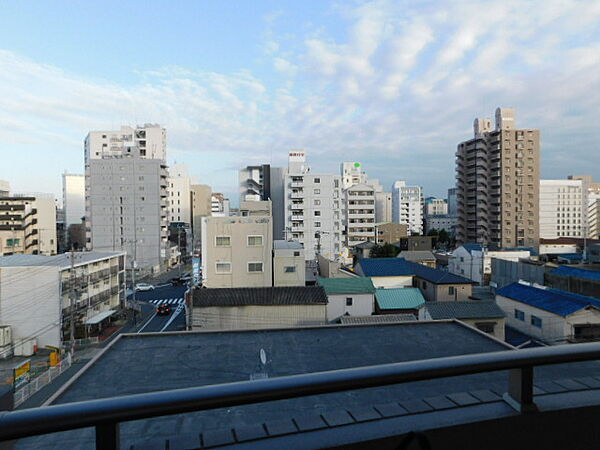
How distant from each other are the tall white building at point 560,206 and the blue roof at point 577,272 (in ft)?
115

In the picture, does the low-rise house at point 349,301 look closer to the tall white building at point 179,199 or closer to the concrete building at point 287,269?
the concrete building at point 287,269

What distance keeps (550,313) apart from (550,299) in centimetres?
78

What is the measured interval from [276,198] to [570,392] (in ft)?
137

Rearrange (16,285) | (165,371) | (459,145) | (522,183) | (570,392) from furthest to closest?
1. (459,145)
2. (522,183)
3. (16,285)
4. (165,371)
5. (570,392)

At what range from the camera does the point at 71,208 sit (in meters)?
49.4

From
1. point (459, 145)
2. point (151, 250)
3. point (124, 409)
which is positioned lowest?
point (151, 250)

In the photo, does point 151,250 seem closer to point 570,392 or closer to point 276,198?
point 276,198

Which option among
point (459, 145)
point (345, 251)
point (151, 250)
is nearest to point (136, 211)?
point (151, 250)

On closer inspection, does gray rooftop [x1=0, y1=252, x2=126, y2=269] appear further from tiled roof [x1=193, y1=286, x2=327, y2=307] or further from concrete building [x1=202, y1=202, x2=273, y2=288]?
tiled roof [x1=193, y1=286, x2=327, y2=307]

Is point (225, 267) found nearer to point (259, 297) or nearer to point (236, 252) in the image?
point (236, 252)

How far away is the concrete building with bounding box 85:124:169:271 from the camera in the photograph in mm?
32594

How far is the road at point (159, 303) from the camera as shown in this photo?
17.0 metres

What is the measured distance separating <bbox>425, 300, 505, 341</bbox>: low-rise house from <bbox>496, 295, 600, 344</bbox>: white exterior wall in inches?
55.9

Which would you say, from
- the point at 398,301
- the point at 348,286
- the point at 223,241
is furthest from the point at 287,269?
the point at 398,301
